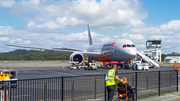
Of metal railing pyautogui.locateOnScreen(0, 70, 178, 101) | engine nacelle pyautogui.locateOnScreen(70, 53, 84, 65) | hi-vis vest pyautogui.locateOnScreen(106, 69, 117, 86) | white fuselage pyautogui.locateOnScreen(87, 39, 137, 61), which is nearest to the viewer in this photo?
metal railing pyautogui.locateOnScreen(0, 70, 178, 101)

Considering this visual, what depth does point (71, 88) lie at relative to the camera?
29.8ft

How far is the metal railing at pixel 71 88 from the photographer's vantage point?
7942 mm

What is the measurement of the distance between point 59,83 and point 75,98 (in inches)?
34.6

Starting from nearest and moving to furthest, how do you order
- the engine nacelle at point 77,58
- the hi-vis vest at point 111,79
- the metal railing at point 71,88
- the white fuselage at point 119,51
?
the metal railing at point 71,88
the hi-vis vest at point 111,79
the white fuselage at point 119,51
the engine nacelle at point 77,58

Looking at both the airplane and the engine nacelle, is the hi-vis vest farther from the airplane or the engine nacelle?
the engine nacelle

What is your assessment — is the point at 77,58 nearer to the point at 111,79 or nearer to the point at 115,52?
the point at 115,52

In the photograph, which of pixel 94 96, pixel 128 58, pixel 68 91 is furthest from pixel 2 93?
pixel 128 58

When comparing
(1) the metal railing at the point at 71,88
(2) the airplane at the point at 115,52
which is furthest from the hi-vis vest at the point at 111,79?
(2) the airplane at the point at 115,52

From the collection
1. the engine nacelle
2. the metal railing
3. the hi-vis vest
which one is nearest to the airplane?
the engine nacelle

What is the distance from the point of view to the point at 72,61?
133 ft

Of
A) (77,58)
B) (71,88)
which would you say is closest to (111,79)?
(71,88)

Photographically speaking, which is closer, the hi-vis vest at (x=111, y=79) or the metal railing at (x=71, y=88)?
the metal railing at (x=71, y=88)

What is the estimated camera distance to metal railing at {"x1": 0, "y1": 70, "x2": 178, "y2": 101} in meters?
7.94

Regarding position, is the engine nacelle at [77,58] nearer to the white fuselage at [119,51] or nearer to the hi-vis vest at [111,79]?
the white fuselage at [119,51]
